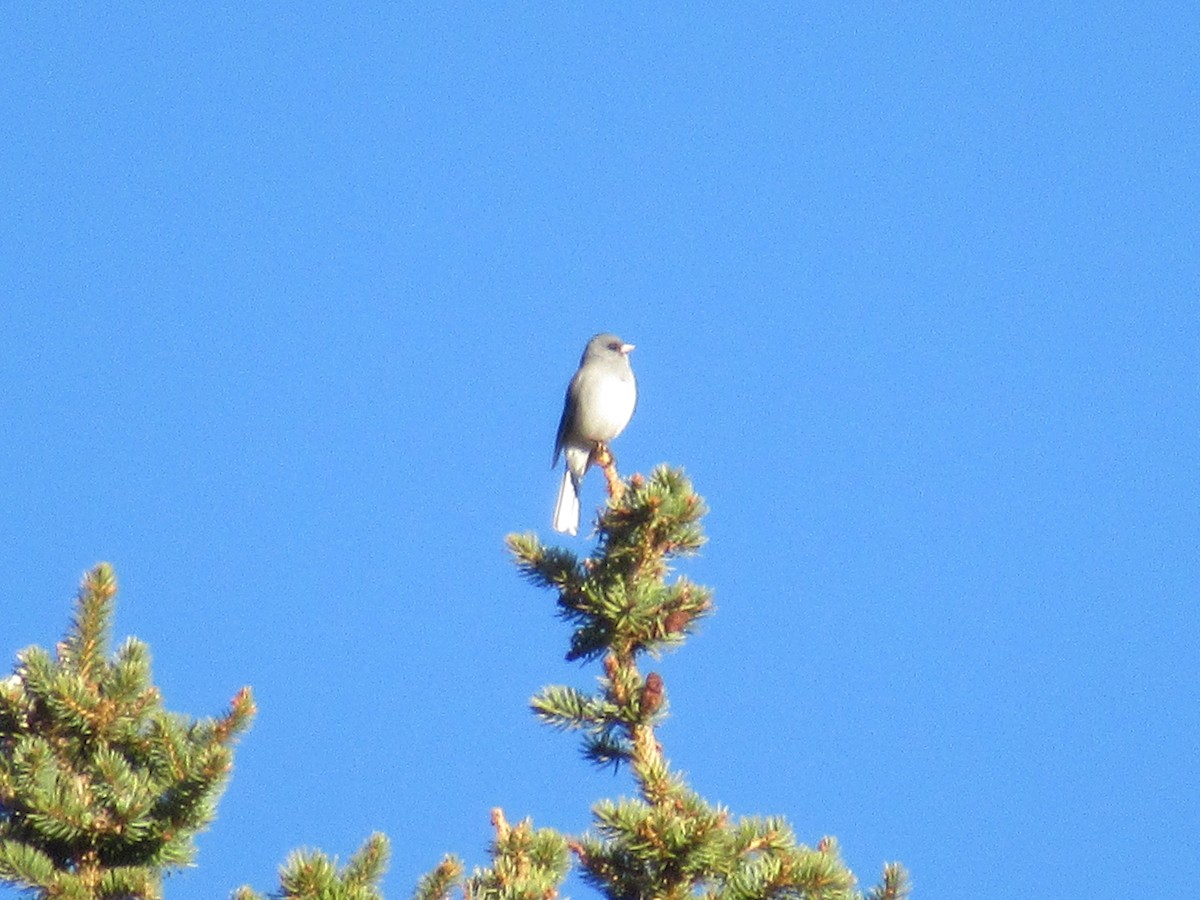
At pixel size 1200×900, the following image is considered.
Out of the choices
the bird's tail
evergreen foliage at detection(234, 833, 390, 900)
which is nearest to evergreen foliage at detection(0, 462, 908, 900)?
evergreen foliage at detection(234, 833, 390, 900)

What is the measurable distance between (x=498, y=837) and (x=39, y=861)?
0.84 m

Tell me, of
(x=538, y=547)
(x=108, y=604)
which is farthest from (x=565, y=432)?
(x=108, y=604)

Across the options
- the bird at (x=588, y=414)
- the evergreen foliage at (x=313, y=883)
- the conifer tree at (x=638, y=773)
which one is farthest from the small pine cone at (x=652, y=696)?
the bird at (x=588, y=414)

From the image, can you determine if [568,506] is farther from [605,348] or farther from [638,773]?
[638,773]

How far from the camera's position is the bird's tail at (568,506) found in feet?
30.2

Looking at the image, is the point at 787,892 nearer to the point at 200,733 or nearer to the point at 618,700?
the point at 618,700

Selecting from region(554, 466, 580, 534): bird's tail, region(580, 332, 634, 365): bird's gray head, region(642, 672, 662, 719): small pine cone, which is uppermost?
region(580, 332, 634, 365): bird's gray head

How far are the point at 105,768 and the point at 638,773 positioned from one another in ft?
3.47

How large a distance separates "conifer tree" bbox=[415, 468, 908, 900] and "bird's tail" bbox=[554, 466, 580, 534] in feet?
15.3

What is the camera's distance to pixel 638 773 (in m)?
3.72

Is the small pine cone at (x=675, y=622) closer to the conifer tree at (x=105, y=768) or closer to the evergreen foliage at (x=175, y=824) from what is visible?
the evergreen foliage at (x=175, y=824)

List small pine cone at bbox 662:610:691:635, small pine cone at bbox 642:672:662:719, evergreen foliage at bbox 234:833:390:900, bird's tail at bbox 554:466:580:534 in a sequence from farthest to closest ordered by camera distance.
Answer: bird's tail at bbox 554:466:580:534, small pine cone at bbox 662:610:691:635, small pine cone at bbox 642:672:662:719, evergreen foliage at bbox 234:833:390:900

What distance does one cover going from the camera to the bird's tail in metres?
9.22

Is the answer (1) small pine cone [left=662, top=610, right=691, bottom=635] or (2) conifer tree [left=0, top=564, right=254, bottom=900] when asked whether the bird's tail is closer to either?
(1) small pine cone [left=662, top=610, right=691, bottom=635]
